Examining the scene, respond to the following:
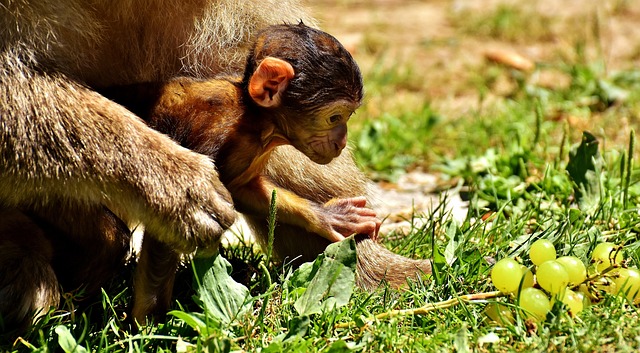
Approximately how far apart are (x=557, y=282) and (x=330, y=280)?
2.47 feet

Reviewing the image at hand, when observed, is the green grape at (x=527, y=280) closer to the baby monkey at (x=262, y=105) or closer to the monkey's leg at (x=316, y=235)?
the monkey's leg at (x=316, y=235)

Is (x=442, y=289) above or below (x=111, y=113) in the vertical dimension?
below

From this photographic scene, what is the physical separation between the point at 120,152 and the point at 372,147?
8.90ft

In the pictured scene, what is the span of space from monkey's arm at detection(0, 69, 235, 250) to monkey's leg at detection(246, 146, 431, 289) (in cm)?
55

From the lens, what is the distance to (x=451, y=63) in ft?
24.3

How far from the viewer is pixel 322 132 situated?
3.63 m

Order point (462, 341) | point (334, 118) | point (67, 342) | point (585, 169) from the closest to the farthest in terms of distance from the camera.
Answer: point (462, 341) < point (67, 342) < point (334, 118) < point (585, 169)

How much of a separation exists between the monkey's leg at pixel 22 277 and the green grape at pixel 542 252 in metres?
1.66

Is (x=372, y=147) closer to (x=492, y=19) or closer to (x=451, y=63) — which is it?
(x=451, y=63)

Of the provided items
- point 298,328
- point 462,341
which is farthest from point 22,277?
point 462,341

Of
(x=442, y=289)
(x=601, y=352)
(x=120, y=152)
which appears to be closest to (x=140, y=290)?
(x=120, y=152)

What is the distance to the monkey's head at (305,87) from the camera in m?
3.52

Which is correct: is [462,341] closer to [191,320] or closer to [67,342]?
[191,320]

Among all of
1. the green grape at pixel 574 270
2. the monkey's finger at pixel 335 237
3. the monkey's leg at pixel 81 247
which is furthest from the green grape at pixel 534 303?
the monkey's leg at pixel 81 247
